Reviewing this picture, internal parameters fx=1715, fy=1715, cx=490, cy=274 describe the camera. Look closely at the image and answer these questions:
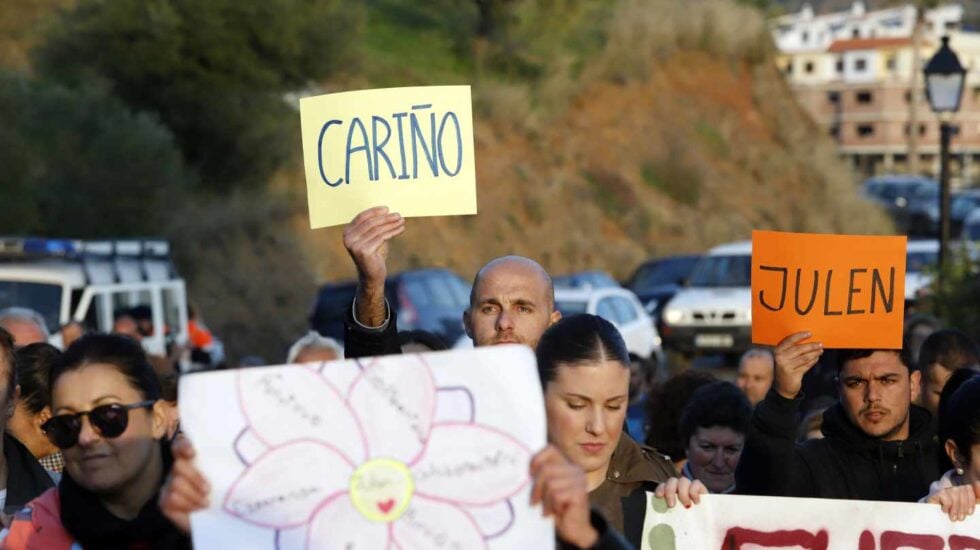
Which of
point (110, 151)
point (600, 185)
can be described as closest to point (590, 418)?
point (110, 151)

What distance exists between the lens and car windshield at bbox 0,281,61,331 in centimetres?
1502

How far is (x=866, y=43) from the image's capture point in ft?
372

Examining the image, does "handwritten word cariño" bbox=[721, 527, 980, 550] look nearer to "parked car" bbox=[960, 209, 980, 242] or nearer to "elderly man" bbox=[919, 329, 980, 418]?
"elderly man" bbox=[919, 329, 980, 418]

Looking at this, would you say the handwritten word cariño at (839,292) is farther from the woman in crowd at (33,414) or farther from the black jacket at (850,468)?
the woman in crowd at (33,414)

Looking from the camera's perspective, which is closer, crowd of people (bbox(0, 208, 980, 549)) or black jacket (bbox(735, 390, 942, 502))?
crowd of people (bbox(0, 208, 980, 549))

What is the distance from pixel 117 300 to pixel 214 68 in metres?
14.3

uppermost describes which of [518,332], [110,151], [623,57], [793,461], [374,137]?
[623,57]

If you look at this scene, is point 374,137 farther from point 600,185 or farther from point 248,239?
point 600,185

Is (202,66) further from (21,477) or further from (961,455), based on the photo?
(961,455)

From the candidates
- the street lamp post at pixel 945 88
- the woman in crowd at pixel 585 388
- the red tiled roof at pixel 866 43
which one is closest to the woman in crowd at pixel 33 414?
the woman in crowd at pixel 585 388

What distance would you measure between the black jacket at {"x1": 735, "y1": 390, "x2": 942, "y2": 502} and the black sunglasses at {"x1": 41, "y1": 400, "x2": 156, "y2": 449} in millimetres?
1994

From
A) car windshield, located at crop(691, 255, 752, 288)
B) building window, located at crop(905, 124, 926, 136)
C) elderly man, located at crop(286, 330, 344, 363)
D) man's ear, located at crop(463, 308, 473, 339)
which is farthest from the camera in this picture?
building window, located at crop(905, 124, 926, 136)

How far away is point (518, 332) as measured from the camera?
537 centimetres

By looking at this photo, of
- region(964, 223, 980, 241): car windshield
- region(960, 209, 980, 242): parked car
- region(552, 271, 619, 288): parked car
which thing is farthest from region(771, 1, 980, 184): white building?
region(552, 271, 619, 288): parked car
